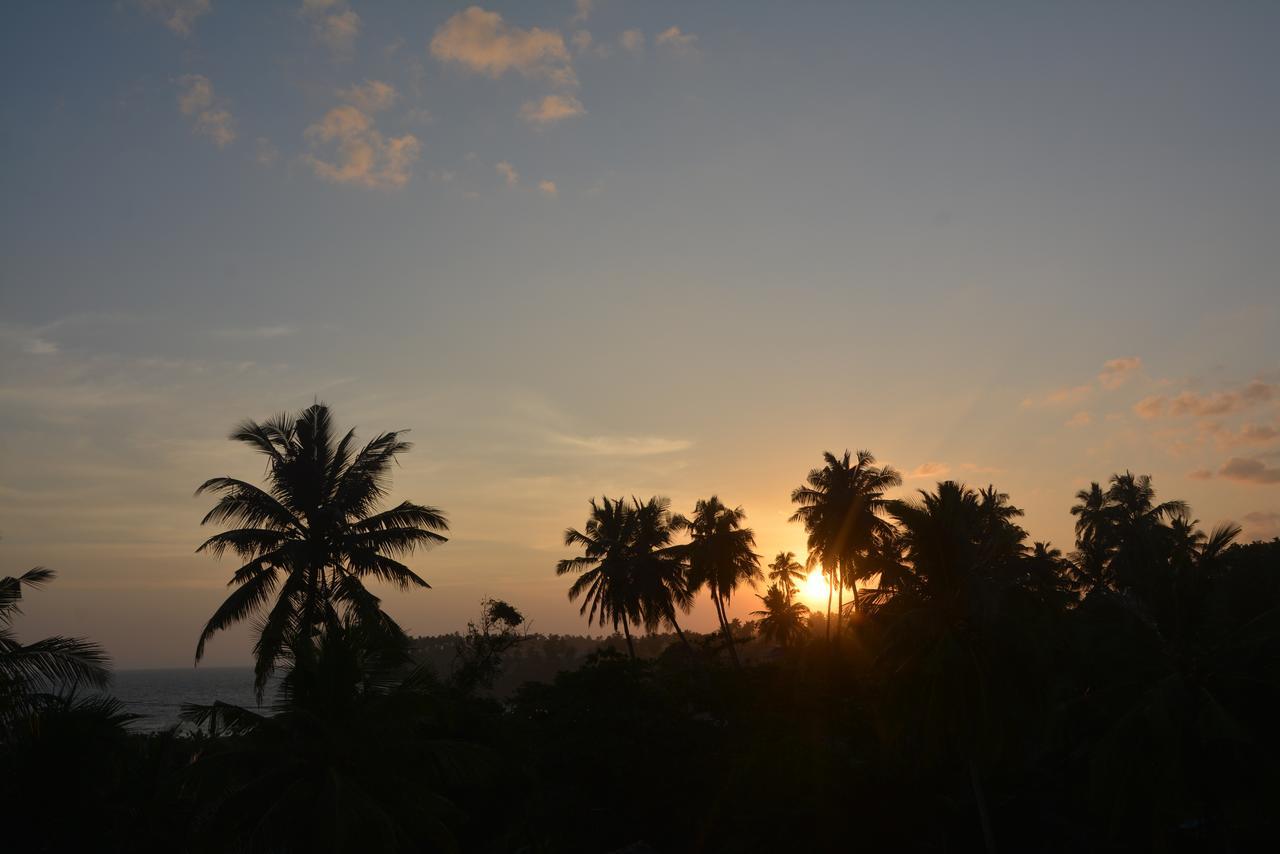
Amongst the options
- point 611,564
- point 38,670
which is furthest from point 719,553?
point 38,670

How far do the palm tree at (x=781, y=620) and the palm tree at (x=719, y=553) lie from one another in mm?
9141

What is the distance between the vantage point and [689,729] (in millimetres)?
34875

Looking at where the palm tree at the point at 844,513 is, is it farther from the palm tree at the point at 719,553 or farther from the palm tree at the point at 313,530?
the palm tree at the point at 313,530

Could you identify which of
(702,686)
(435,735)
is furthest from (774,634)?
(435,735)

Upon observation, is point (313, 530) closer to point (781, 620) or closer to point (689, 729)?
point (689, 729)

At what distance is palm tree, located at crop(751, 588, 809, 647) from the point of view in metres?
68.9

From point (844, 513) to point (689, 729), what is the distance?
23.2 m

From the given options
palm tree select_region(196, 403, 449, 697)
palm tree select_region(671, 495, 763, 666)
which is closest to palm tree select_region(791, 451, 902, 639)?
palm tree select_region(671, 495, 763, 666)

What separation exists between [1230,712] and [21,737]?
93.8 feet

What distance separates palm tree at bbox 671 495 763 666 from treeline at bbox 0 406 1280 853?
1668cm

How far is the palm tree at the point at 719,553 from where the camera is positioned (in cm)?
5909

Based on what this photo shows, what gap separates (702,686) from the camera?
127 ft

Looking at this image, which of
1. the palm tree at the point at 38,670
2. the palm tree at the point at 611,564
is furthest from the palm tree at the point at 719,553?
the palm tree at the point at 38,670

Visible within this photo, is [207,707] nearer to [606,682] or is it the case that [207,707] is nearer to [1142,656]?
[606,682]
